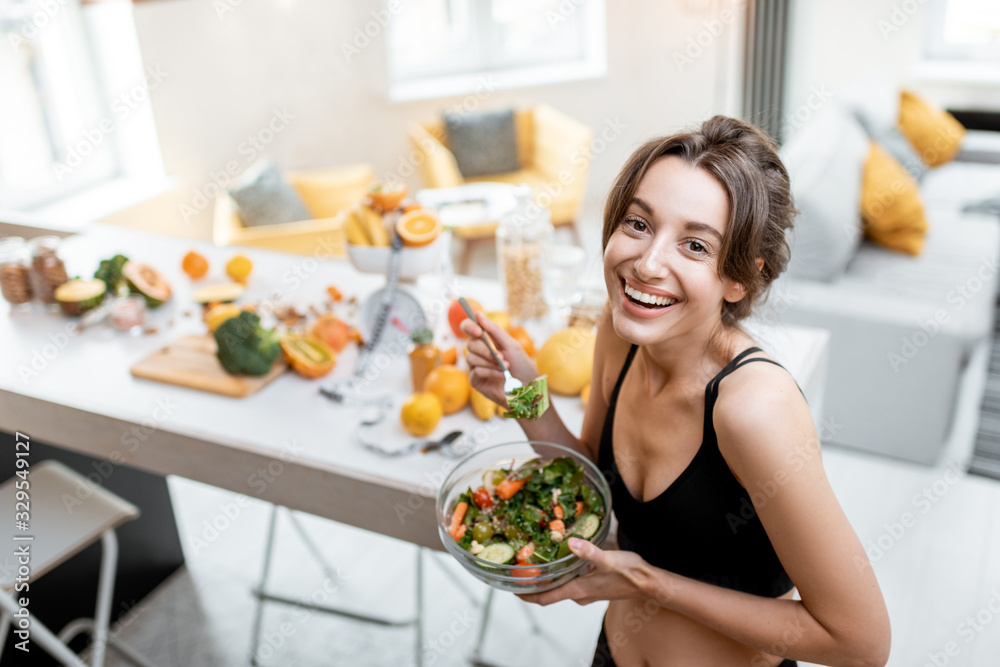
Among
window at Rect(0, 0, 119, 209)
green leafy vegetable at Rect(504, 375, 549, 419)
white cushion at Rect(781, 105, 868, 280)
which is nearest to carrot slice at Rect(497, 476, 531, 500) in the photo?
green leafy vegetable at Rect(504, 375, 549, 419)

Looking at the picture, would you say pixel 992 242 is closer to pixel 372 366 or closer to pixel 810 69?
pixel 810 69

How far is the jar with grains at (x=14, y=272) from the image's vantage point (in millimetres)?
2010

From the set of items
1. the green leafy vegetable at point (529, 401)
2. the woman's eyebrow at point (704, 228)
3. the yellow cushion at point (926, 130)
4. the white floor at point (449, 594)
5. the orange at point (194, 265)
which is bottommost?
the white floor at point (449, 594)

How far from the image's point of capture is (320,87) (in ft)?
15.9

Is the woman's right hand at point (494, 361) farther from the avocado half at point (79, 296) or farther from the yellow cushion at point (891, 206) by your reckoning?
the yellow cushion at point (891, 206)

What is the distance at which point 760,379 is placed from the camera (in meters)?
0.94

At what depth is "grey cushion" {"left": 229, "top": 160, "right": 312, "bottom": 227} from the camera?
12.3ft

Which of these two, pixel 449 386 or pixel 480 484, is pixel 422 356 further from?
pixel 480 484

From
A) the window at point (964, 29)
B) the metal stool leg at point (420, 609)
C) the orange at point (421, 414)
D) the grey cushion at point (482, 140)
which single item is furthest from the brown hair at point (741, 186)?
the window at point (964, 29)

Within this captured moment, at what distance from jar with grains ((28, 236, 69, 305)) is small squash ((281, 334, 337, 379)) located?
73cm

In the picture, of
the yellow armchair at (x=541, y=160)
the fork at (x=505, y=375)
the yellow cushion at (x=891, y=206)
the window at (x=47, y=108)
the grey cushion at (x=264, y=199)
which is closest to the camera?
the fork at (x=505, y=375)

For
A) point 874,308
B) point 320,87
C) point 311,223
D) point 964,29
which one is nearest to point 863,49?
point 964,29

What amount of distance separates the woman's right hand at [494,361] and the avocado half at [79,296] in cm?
116

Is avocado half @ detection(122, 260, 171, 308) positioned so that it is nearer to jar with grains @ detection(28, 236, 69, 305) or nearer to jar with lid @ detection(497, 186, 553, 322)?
jar with grains @ detection(28, 236, 69, 305)
